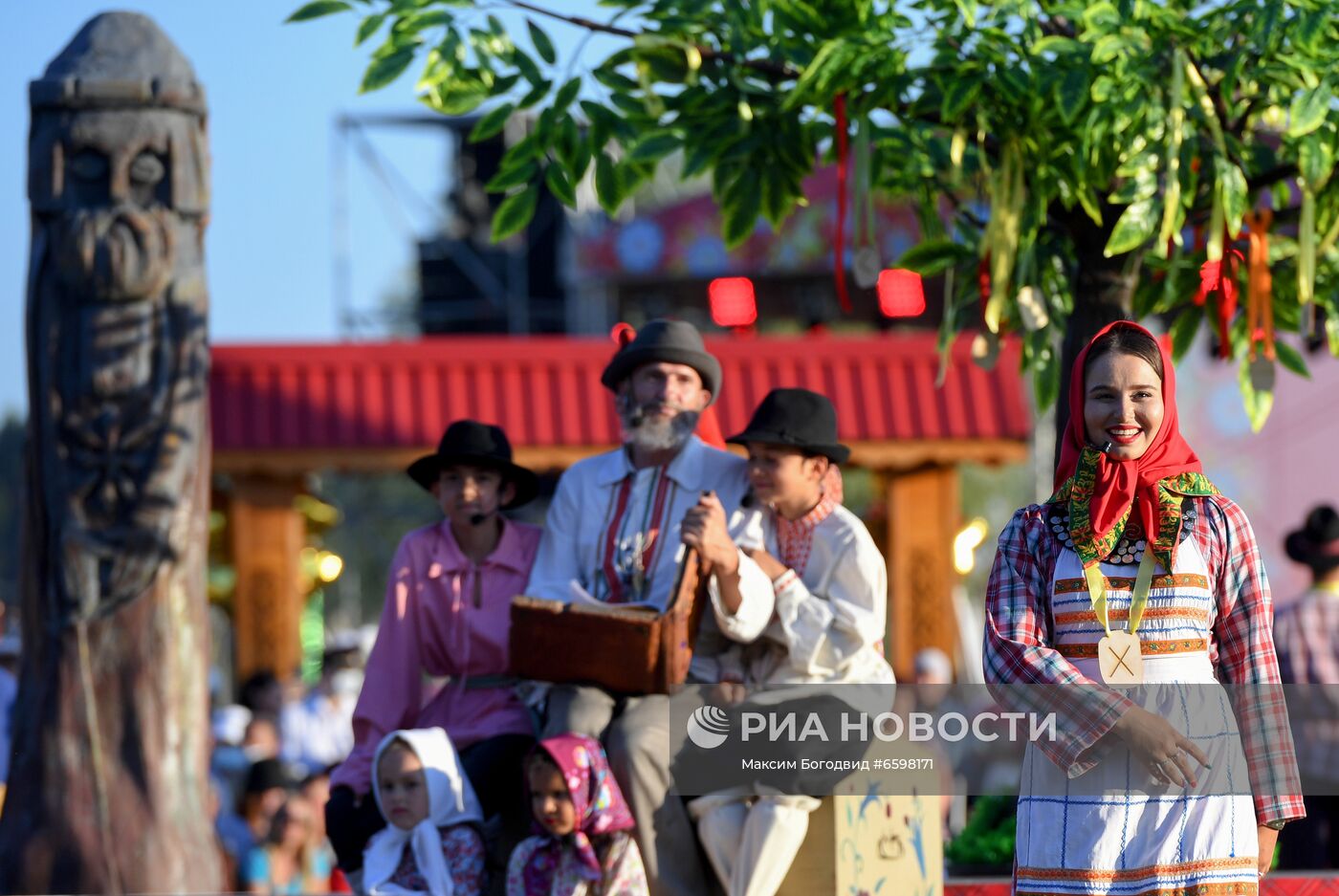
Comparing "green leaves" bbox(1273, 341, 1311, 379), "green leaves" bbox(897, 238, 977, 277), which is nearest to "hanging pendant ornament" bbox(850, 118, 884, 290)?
"green leaves" bbox(897, 238, 977, 277)

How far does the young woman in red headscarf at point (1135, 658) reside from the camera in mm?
3639

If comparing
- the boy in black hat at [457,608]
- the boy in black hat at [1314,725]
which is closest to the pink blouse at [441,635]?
the boy in black hat at [457,608]

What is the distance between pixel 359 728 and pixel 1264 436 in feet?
78.6

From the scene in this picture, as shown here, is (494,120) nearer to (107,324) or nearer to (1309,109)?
(107,324)

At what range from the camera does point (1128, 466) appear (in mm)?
3797

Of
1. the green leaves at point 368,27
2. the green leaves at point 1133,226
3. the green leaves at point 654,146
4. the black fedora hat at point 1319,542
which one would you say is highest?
the green leaves at point 368,27

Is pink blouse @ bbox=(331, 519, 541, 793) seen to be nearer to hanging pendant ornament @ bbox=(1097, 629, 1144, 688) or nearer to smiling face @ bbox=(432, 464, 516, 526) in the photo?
smiling face @ bbox=(432, 464, 516, 526)

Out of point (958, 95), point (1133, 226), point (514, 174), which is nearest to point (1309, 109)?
point (1133, 226)

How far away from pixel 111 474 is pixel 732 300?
2538 mm

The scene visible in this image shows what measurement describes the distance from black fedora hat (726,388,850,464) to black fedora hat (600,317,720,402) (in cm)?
31

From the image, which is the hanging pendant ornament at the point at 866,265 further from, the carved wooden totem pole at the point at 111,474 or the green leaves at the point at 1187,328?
the carved wooden totem pole at the point at 111,474

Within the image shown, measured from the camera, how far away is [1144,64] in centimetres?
519

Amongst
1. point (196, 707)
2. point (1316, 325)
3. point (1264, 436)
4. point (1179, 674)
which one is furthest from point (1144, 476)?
point (1264, 436)

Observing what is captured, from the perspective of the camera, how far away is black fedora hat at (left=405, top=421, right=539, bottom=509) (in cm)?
561
